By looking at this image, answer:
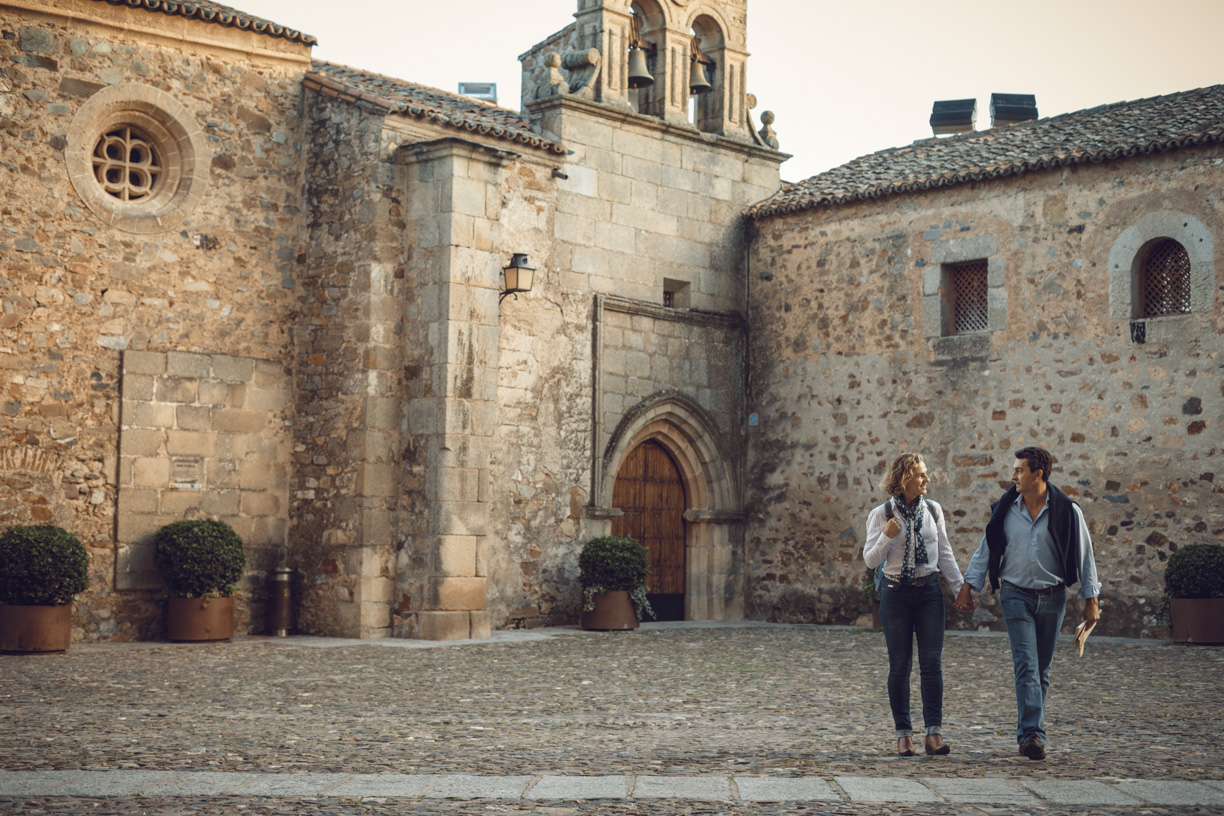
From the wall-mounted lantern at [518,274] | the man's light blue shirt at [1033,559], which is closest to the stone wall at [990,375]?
the wall-mounted lantern at [518,274]

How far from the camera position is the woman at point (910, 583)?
7176mm

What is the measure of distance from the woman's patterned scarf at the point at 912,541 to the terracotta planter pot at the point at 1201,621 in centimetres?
786

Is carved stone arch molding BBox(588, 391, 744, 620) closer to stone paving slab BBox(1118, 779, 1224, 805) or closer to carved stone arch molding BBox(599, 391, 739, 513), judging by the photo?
carved stone arch molding BBox(599, 391, 739, 513)

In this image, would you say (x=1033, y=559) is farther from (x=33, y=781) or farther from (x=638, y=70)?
(x=638, y=70)

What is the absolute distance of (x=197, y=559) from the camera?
1341 cm

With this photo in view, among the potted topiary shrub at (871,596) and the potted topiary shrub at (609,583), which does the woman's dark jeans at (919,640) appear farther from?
the potted topiary shrub at (871,596)

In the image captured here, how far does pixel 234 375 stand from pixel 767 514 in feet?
23.3

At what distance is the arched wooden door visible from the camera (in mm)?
17484

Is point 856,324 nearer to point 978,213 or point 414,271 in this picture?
point 978,213

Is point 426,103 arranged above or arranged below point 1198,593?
above

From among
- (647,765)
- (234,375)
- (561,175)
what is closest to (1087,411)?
(561,175)

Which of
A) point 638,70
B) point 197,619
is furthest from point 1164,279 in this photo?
point 197,619

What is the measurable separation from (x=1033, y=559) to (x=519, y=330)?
9353 millimetres

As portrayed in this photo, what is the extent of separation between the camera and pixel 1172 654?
13008 mm
